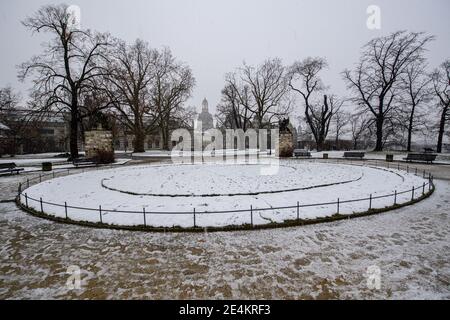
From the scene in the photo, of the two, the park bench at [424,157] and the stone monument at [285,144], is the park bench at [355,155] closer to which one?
the park bench at [424,157]

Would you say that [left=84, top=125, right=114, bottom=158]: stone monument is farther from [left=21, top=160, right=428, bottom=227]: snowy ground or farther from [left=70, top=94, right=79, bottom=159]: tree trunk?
[left=21, top=160, right=428, bottom=227]: snowy ground

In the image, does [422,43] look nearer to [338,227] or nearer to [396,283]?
[338,227]

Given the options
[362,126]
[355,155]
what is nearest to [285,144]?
[355,155]

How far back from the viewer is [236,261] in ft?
17.3

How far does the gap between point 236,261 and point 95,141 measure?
Answer: 76.8 ft

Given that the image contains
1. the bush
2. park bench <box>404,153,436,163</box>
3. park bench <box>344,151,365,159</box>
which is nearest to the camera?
park bench <box>404,153,436,163</box>

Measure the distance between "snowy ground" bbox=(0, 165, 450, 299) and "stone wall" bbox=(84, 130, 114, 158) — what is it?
58.0ft

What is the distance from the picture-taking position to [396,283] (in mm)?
4371

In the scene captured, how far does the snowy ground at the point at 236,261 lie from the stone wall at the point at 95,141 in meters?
17.7

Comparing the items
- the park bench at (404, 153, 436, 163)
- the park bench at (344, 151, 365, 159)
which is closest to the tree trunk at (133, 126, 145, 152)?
the park bench at (344, 151, 365, 159)

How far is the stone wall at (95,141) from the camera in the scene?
933 inches

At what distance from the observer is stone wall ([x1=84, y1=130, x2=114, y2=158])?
23.7m

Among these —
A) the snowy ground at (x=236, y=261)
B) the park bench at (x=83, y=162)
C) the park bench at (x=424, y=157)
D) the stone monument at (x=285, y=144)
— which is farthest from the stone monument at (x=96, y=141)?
the park bench at (x=424, y=157)
